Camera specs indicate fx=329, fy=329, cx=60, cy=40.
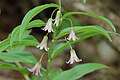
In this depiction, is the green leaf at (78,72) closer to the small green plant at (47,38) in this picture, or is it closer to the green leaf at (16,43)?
the small green plant at (47,38)

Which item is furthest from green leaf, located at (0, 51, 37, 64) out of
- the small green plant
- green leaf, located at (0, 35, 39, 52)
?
green leaf, located at (0, 35, 39, 52)

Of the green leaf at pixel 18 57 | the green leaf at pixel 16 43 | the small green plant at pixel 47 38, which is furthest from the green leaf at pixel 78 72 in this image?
the green leaf at pixel 16 43

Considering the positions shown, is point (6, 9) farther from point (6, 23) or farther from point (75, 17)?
point (75, 17)

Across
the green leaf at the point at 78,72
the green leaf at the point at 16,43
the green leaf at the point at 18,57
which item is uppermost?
the green leaf at the point at 18,57

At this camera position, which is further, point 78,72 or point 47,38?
point 78,72

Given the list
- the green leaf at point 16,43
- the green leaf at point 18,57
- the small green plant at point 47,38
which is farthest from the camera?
the green leaf at point 18,57

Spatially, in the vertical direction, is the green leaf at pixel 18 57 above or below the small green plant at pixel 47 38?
above

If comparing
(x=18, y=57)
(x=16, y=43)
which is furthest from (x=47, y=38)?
(x=18, y=57)

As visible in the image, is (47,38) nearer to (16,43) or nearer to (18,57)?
(16,43)

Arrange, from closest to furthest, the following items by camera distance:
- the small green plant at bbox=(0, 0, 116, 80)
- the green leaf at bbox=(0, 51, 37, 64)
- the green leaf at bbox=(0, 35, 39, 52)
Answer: the small green plant at bbox=(0, 0, 116, 80) < the green leaf at bbox=(0, 35, 39, 52) < the green leaf at bbox=(0, 51, 37, 64)

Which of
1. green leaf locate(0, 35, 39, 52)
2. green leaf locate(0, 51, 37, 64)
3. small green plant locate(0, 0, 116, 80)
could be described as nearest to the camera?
small green plant locate(0, 0, 116, 80)

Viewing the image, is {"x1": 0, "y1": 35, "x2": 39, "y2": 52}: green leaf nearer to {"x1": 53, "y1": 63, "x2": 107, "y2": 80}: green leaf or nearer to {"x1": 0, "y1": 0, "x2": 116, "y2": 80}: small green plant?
{"x1": 0, "y1": 0, "x2": 116, "y2": 80}: small green plant
